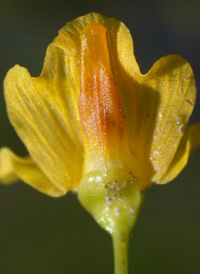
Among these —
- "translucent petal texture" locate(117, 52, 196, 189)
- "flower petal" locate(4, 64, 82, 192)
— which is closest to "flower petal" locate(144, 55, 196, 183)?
"translucent petal texture" locate(117, 52, 196, 189)

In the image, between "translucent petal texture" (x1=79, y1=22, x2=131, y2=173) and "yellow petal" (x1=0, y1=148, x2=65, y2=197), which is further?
"yellow petal" (x1=0, y1=148, x2=65, y2=197)

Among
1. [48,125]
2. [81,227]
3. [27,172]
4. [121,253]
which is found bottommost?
[81,227]

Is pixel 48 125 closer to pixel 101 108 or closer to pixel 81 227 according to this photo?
pixel 101 108

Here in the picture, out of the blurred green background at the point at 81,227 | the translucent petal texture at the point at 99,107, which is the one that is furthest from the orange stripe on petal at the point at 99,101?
the blurred green background at the point at 81,227

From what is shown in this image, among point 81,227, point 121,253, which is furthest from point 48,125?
point 81,227

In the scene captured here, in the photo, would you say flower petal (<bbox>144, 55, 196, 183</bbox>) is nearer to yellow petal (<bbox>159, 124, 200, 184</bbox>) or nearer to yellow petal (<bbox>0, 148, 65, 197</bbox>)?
yellow petal (<bbox>159, 124, 200, 184</bbox>)

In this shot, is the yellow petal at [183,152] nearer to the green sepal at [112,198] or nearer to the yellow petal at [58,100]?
the green sepal at [112,198]
